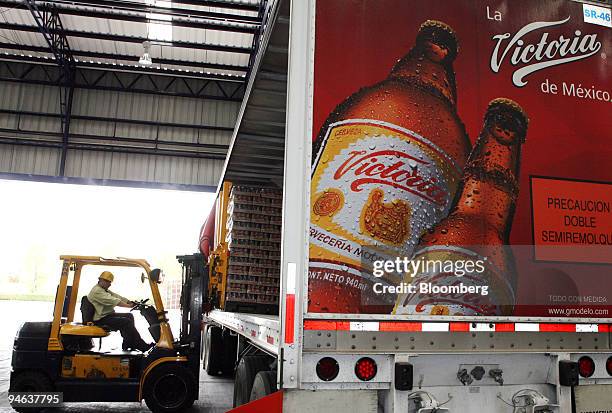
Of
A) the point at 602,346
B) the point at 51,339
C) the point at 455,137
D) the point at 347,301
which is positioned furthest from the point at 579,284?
the point at 51,339

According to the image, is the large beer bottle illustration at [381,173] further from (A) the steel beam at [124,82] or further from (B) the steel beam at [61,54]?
(A) the steel beam at [124,82]

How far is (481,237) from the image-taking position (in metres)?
3.14

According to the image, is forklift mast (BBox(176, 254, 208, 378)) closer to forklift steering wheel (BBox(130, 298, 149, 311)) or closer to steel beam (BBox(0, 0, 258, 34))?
forklift steering wheel (BBox(130, 298, 149, 311))

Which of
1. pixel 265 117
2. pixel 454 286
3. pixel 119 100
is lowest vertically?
pixel 454 286

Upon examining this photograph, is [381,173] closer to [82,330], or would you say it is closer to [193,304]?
[193,304]

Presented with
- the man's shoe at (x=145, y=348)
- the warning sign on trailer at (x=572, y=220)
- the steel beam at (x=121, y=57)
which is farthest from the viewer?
the steel beam at (x=121, y=57)

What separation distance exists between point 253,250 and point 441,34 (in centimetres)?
411

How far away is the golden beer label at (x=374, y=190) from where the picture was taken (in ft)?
9.66

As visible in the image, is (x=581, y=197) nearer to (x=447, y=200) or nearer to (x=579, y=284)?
(x=579, y=284)

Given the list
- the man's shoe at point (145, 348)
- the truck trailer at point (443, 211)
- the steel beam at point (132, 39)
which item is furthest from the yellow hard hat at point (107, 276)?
the steel beam at point (132, 39)

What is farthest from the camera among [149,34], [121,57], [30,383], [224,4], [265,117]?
[121,57]

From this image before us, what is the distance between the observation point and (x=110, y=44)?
1925 centimetres

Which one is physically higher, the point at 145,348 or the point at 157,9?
the point at 157,9

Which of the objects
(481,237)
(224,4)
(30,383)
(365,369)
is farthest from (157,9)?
(365,369)
